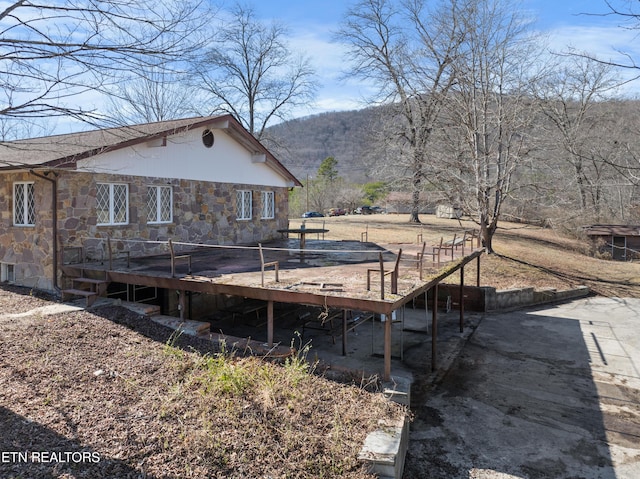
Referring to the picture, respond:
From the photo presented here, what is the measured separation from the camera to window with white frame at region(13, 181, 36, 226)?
9.30 m

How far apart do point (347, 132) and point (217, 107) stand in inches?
2396

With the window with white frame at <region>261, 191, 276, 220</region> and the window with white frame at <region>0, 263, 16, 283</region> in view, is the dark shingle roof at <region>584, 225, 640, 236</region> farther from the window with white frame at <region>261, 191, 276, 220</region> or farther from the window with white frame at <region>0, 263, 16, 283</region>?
the window with white frame at <region>0, 263, 16, 283</region>

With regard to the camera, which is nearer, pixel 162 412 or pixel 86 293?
pixel 162 412

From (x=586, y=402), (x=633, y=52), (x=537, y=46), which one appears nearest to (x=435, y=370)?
(x=586, y=402)

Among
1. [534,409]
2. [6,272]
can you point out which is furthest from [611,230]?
[6,272]

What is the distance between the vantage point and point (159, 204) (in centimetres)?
1104

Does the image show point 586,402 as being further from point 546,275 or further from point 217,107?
point 217,107

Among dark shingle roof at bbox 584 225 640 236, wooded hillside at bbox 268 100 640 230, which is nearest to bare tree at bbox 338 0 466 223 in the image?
wooded hillside at bbox 268 100 640 230

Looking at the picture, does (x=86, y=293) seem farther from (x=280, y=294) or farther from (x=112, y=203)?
(x=280, y=294)

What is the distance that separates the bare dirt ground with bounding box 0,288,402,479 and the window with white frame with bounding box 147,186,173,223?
4.79 meters

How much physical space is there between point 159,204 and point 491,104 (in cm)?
1261

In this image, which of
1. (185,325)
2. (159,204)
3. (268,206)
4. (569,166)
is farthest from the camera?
(569,166)

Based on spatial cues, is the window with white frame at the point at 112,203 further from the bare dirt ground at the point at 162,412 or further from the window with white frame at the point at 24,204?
the bare dirt ground at the point at 162,412

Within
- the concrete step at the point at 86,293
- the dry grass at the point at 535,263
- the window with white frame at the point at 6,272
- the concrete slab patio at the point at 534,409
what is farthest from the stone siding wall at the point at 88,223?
the dry grass at the point at 535,263
